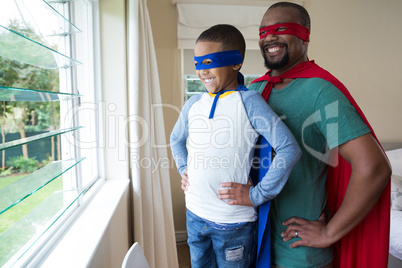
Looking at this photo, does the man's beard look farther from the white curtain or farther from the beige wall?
the beige wall

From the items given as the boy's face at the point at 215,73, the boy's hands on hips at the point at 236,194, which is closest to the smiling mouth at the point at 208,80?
the boy's face at the point at 215,73

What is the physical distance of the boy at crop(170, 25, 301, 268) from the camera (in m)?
1.02

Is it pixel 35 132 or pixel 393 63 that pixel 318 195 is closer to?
pixel 35 132

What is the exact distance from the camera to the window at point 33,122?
29.2 inches

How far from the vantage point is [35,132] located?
0.98 metres

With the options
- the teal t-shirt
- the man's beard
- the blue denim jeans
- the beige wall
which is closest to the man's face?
the man's beard

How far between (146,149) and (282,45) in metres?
1.15

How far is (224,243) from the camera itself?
104 centimetres

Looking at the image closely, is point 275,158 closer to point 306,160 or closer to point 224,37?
point 306,160

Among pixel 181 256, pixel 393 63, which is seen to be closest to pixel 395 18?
pixel 393 63

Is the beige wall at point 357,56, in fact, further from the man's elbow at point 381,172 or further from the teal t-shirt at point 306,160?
the man's elbow at point 381,172

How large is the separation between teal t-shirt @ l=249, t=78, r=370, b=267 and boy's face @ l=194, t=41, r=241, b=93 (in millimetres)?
188

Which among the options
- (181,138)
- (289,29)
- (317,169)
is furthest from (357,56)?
(181,138)

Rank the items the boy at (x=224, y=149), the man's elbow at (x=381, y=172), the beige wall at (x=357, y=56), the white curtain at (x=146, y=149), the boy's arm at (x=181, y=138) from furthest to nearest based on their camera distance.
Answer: the beige wall at (x=357, y=56) → the white curtain at (x=146, y=149) → the boy's arm at (x=181, y=138) → the boy at (x=224, y=149) → the man's elbow at (x=381, y=172)
